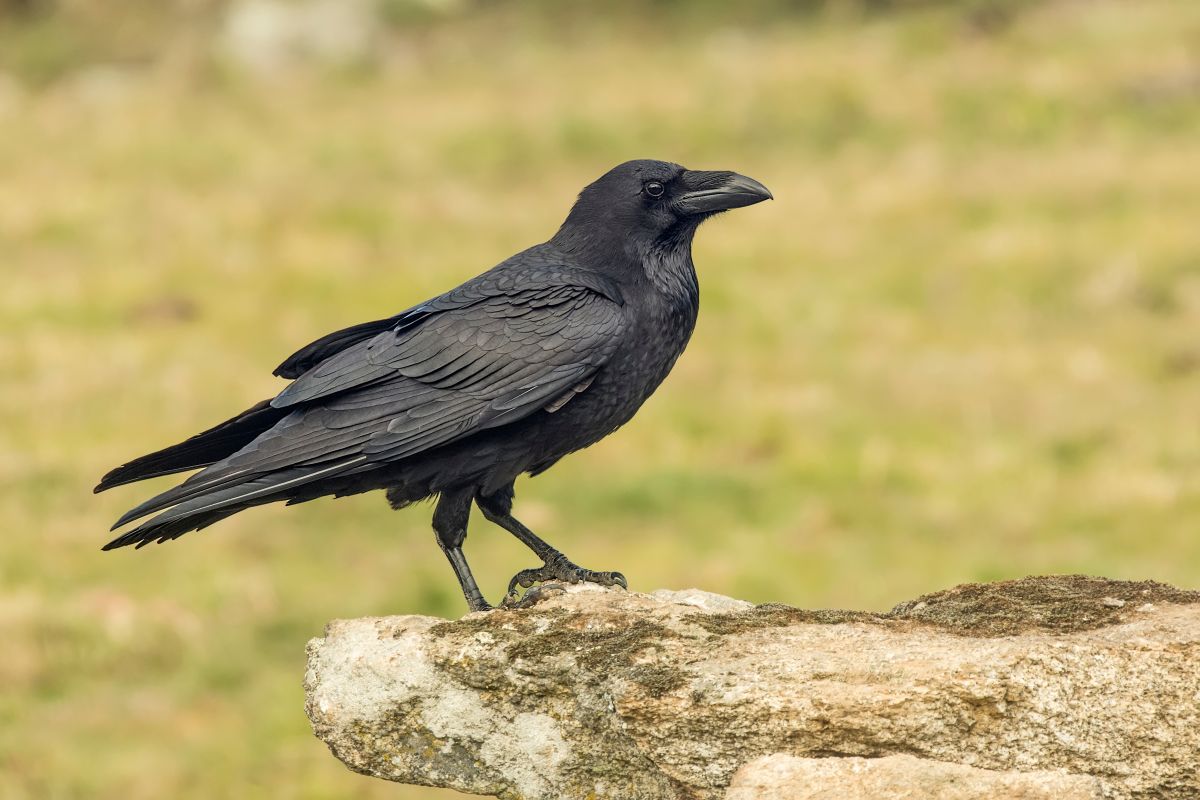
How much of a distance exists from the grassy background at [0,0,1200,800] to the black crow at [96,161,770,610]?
4.68 metres

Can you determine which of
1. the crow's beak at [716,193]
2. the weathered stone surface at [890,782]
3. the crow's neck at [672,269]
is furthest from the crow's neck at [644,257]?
the weathered stone surface at [890,782]

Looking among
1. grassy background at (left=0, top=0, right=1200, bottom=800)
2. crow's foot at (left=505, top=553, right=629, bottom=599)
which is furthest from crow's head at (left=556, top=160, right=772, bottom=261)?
grassy background at (left=0, top=0, right=1200, bottom=800)

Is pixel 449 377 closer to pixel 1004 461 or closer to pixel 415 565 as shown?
pixel 415 565

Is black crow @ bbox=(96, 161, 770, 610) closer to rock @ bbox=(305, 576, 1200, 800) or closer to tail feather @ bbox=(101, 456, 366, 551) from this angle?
tail feather @ bbox=(101, 456, 366, 551)

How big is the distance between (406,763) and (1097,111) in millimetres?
20242

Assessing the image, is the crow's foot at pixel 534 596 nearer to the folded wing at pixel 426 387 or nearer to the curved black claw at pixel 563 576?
the curved black claw at pixel 563 576

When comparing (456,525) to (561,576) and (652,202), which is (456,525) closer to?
(561,576)

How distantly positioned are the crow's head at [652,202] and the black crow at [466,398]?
0.02m

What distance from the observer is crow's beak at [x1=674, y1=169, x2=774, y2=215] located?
6.42 meters

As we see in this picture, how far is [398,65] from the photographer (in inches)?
1214

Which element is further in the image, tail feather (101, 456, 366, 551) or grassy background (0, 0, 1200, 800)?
grassy background (0, 0, 1200, 800)

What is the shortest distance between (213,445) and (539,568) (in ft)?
4.43

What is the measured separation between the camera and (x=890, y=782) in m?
4.71

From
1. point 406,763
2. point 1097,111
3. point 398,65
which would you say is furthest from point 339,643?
point 398,65
